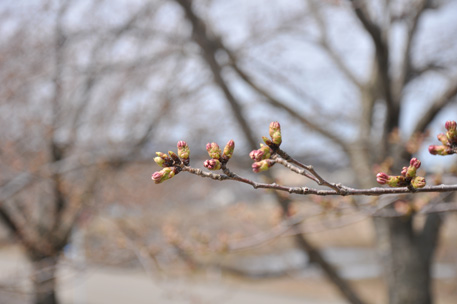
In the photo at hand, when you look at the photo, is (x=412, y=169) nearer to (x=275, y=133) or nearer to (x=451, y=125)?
(x=451, y=125)

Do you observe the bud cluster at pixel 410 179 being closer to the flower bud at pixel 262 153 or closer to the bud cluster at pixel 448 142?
the bud cluster at pixel 448 142

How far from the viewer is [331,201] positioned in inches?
96.6

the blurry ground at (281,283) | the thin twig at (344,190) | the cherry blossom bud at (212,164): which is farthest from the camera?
the blurry ground at (281,283)

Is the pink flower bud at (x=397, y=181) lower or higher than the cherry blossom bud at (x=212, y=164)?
lower

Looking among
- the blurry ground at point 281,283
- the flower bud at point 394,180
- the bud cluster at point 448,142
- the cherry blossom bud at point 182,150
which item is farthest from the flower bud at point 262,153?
the blurry ground at point 281,283

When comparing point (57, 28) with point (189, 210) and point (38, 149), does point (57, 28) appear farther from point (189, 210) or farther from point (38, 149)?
point (189, 210)

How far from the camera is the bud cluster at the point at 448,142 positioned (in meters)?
1.05

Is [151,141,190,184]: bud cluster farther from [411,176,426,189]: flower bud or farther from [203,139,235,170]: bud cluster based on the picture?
[411,176,426,189]: flower bud

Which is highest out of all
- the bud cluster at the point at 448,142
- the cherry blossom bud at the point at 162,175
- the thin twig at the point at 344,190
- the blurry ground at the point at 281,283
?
the blurry ground at the point at 281,283

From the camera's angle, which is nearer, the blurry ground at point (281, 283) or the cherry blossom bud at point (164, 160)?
the cherry blossom bud at point (164, 160)

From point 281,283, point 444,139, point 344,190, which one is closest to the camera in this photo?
point 344,190

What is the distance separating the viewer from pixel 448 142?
1.08 metres

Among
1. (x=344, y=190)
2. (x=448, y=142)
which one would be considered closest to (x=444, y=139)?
(x=448, y=142)

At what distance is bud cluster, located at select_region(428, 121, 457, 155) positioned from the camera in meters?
1.05
